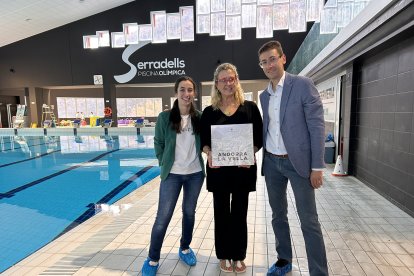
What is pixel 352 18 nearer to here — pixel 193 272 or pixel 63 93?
pixel 193 272

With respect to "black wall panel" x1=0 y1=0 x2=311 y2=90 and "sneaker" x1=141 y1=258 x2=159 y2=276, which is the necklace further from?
"black wall panel" x1=0 y1=0 x2=311 y2=90

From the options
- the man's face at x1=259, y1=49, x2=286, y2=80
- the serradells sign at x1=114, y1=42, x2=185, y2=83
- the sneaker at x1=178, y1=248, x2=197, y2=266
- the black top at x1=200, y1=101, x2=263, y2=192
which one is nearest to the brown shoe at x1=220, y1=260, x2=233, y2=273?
the sneaker at x1=178, y1=248, x2=197, y2=266

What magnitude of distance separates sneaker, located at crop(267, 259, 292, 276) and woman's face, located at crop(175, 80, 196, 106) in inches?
50.1

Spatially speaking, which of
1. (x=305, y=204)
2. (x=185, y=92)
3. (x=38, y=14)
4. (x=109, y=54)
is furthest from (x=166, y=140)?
(x=38, y=14)

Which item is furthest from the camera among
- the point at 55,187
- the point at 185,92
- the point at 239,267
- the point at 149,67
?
the point at 149,67

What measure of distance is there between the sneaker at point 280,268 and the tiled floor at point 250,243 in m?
0.08

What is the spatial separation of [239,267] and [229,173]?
0.71 meters

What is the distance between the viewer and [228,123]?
5.39ft

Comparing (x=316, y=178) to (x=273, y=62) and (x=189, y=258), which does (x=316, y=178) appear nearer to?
(x=273, y=62)

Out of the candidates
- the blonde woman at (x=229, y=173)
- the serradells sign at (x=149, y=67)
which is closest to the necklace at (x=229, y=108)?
the blonde woman at (x=229, y=173)

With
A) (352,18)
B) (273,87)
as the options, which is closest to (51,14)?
(352,18)

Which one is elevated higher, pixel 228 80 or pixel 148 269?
pixel 228 80

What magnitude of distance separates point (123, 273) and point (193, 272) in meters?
0.49

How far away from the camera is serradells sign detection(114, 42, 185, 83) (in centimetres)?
1437
